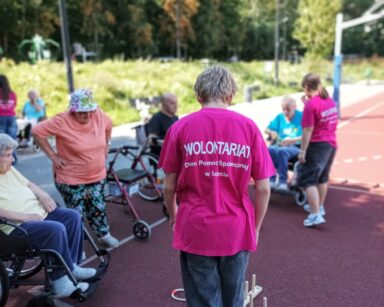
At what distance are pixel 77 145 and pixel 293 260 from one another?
2.26 meters

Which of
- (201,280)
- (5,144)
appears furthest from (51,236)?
(201,280)

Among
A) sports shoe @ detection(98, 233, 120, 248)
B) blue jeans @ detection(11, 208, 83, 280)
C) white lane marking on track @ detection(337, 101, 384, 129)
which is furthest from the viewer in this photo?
white lane marking on track @ detection(337, 101, 384, 129)

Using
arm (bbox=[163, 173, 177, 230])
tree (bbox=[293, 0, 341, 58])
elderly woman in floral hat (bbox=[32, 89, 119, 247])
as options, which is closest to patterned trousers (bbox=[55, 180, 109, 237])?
elderly woman in floral hat (bbox=[32, 89, 119, 247])

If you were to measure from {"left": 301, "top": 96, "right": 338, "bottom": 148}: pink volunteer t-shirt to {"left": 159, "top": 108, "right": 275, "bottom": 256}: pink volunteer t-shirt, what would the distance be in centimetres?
250

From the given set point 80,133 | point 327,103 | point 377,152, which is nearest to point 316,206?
point 327,103

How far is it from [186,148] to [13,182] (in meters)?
1.87

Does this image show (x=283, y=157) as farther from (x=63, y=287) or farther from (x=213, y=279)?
(x=213, y=279)

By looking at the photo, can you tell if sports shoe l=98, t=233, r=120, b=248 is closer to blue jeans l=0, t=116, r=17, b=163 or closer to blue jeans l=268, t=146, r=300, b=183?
blue jeans l=268, t=146, r=300, b=183

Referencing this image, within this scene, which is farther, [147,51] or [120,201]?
[147,51]

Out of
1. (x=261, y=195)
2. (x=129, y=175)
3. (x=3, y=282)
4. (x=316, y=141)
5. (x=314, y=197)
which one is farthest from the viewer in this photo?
(x=129, y=175)

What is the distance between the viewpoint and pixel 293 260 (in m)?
4.11

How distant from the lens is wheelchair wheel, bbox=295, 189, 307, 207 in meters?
5.68

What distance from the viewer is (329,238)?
15.2ft

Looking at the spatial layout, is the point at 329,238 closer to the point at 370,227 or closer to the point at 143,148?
the point at 370,227
